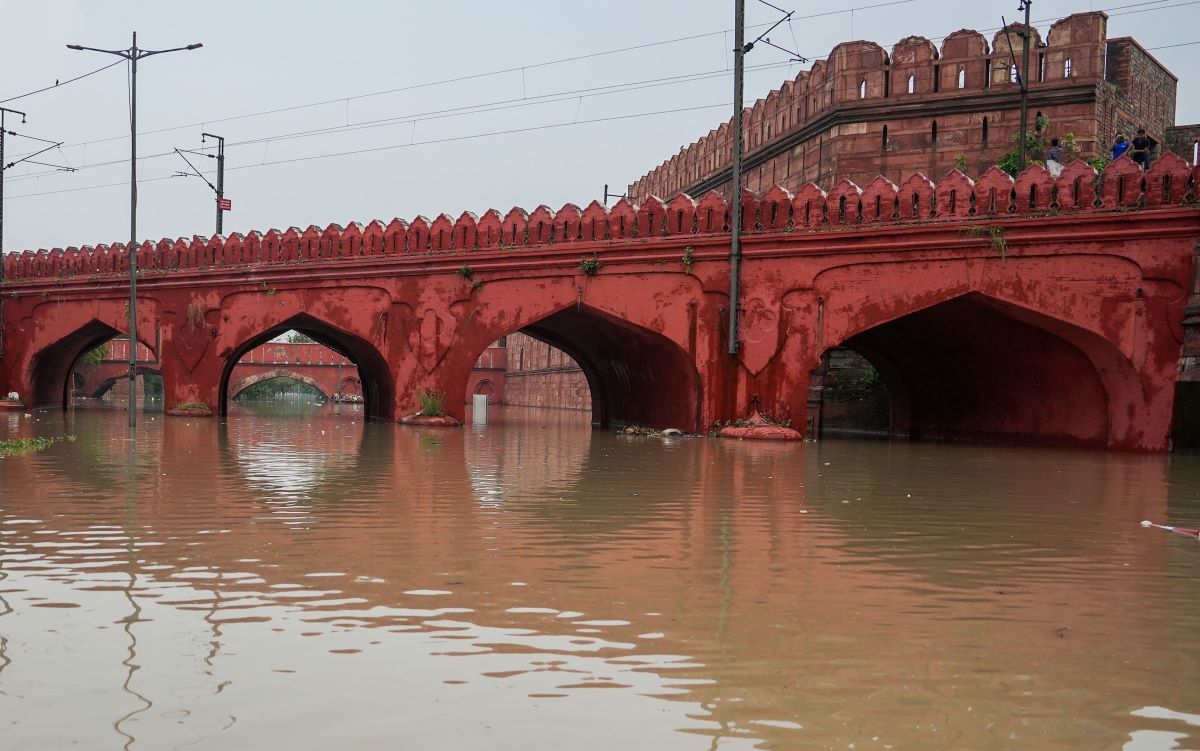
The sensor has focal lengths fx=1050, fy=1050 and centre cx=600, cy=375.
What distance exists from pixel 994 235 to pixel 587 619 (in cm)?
1138

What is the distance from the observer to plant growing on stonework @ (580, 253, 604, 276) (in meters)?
16.0

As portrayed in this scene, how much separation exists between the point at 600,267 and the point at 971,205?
5411 millimetres

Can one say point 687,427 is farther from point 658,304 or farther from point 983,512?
point 983,512

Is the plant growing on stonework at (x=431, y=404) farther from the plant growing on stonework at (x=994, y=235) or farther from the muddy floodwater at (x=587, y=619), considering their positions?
→ the muddy floodwater at (x=587, y=619)

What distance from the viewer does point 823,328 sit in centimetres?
1454

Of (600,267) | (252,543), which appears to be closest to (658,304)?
(600,267)

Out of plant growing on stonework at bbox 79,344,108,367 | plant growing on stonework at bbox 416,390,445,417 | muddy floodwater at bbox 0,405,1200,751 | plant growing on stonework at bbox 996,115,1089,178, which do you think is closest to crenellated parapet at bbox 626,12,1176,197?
plant growing on stonework at bbox 996,115,1089,178

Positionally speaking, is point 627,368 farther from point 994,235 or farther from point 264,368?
point 264,368

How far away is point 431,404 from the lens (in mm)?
17688

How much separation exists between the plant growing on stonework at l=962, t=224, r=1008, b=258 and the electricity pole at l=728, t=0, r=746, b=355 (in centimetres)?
311

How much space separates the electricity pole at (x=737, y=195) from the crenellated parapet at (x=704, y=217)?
1.19 ft

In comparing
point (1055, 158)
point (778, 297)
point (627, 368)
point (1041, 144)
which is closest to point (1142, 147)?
point (1055, 158)

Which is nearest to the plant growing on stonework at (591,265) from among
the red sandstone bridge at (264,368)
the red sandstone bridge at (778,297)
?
the red sandstone bridge at (778,297)

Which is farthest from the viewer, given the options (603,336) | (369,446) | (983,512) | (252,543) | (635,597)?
(603,336)
